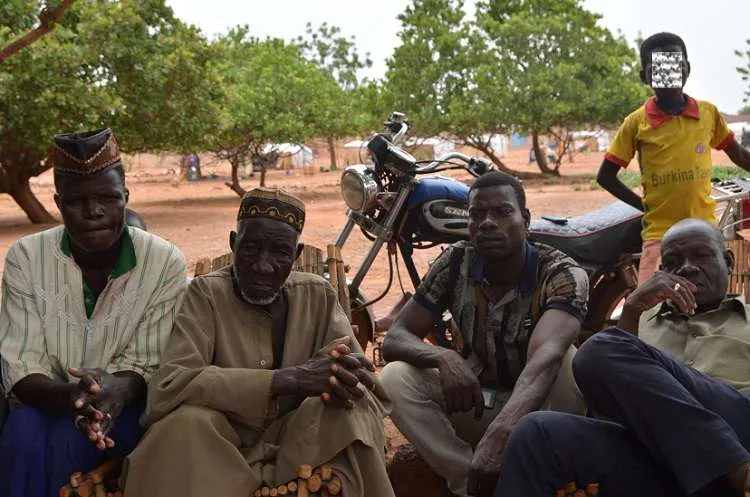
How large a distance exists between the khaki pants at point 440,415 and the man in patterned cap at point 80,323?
36.9 inches

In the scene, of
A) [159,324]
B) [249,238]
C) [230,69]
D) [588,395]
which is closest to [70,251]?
[159,324]

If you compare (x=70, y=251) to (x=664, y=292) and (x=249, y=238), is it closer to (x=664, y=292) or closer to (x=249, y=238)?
(x=249, y=238)

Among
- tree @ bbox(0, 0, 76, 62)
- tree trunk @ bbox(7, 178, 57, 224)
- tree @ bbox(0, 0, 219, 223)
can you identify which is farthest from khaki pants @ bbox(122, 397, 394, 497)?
tree trunk @ bbox(7, 178, 57, 224)

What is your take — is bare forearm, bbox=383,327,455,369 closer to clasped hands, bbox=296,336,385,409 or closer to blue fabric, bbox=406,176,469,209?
clasped hands, bbox=296,336,385,409

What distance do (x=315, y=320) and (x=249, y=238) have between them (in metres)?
0.38

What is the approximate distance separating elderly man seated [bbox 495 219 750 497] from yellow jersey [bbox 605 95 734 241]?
1.40 metres

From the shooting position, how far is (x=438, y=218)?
4910 mm

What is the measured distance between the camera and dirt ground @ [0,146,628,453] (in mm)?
12469

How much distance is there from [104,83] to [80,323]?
1409cm

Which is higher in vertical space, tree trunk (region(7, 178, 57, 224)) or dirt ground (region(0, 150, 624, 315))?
tree trunk (region(7, 178, 57, 224))

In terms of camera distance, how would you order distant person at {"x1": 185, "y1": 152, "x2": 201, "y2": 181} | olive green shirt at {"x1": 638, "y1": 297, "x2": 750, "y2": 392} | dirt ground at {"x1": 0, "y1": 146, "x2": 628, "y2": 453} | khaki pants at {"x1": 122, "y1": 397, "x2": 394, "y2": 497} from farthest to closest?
distant person at {"x1": 185, "y1": 152, "x2": 201, "y2": 181}, dirt ground at {"x1": 0, "y1": 146, "x2": 628, "y2": 453}, olive green shirt at {"x1": 638, "y1": 297, "x2": 750, "y2": 392}, khaki pants at {"x1": 122, "y1": 397, "x2": 394, "y2": 497}

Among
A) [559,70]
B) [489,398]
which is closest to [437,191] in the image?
[489,398]

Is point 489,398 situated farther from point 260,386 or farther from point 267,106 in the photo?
point 267,106

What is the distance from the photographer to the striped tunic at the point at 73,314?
10.1ft
